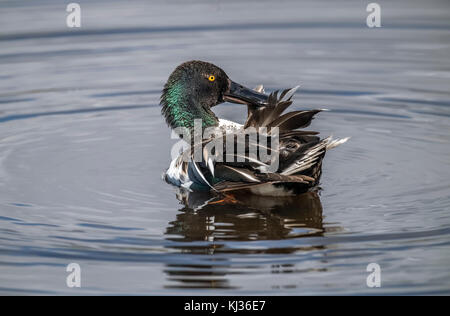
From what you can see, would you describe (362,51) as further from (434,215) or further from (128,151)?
(434,215)

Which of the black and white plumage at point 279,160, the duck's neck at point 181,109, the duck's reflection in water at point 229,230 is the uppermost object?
the duck's neck at point 181,109

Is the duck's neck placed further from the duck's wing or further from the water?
the duck's wing

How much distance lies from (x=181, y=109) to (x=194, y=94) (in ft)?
0.70

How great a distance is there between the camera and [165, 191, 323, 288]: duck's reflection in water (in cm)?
581

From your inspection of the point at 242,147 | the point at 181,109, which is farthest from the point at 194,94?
the point at 242,147

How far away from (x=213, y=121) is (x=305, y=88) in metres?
2.86

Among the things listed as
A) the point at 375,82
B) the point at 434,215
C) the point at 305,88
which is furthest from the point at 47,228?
the point at 375,82

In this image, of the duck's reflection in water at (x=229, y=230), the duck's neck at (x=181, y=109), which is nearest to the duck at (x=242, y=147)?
the duck's neck at (x=181, y=109)

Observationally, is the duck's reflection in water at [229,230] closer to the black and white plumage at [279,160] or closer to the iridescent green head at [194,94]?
the black and white plumage at [279,160]

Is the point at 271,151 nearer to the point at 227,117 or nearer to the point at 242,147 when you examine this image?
the point at 242,147

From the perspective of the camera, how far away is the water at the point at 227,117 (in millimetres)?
5891

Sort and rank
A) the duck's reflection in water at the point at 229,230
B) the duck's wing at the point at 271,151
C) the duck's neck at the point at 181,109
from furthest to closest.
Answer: the duck's neck at the point at 181,109
the duck's wing at the point at 271,151
the duck's reflection in water at the point at 229,230

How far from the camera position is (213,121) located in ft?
26.3

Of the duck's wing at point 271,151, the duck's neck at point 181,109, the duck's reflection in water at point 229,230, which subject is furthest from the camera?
the duck's neck at point 181,109
